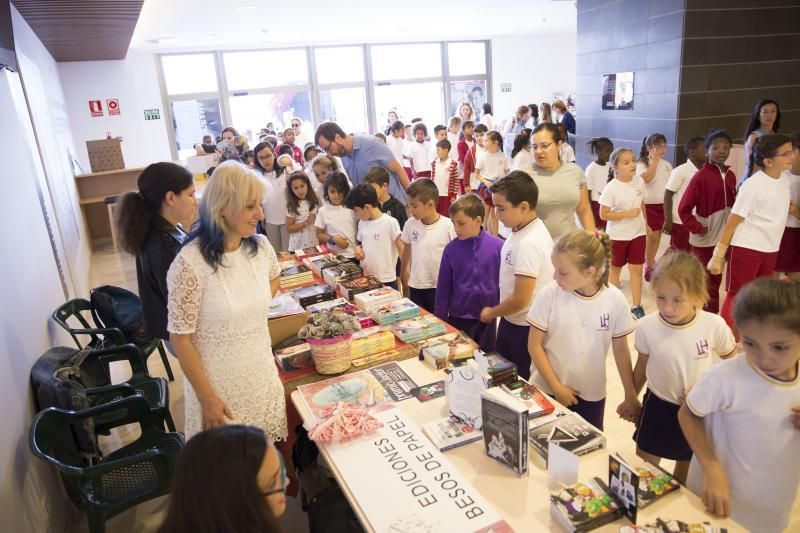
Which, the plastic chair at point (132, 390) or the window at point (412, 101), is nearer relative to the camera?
the plastic chair at point (132, 390)

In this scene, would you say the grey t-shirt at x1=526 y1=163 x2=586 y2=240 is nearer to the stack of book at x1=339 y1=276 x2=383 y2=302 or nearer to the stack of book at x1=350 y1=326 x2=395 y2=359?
the stack of book at x1=339 y1=276 x2=383 y2=302

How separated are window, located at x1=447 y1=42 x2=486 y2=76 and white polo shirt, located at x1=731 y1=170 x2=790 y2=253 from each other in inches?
507

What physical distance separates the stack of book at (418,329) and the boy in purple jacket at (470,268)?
0.25 metres

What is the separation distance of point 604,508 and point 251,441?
0.88 m

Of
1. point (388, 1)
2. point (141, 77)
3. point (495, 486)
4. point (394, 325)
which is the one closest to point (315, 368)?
point (394, 325)

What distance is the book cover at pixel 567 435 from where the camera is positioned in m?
1.60

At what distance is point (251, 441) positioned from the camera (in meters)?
1.05

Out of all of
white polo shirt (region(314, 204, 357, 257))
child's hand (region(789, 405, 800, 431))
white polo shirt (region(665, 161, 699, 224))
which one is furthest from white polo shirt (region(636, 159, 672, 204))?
child's hand (region(789, 405, 800, 431))

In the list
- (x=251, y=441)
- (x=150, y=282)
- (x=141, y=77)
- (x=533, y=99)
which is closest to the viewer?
(x=251, y=441)

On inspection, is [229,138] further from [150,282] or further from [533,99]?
[533,99]

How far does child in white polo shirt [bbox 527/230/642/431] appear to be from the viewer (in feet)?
6.20

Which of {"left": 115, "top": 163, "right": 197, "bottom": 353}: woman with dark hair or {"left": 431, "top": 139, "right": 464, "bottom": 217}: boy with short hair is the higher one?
{"left": 115, "top": 163, "right": 197, "bottom": 353}: woman with dark hair

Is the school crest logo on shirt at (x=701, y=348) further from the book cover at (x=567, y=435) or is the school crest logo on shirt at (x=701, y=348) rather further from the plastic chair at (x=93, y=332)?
the plastic chair at (x=93, y=332)

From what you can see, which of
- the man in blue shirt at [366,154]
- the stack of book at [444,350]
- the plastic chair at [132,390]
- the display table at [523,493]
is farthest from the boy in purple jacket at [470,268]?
the man in blue shirt at [366,154]
